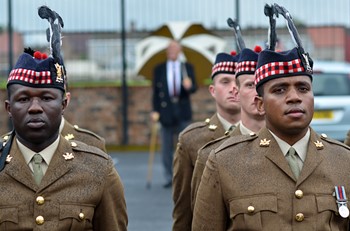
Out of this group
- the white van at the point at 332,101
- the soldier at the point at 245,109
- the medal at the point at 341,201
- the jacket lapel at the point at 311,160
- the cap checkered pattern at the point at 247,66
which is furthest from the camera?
the white van at the point at 332,101

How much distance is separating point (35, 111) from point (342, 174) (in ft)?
5.00

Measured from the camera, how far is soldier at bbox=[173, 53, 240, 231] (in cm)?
710

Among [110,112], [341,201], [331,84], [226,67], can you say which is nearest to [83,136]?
[226,67]

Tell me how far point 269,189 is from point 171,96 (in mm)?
9522

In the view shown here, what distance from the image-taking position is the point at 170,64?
14.5 meters

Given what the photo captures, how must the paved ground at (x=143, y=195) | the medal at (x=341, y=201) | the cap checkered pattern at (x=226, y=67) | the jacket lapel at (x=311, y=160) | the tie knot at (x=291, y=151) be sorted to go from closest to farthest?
the medal at (x=341, y=201) < the jacket lapel at (x=311, y=160) < the tie knot at (x=291, y=151) < the cap checkered pattern at (x=226, y=67) < the paved ground at (x=143, y=195)

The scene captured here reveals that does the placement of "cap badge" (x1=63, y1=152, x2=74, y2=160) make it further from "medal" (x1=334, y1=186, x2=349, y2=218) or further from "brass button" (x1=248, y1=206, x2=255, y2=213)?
"medal" (x1=334, y1=186, x2=349, y2=218)

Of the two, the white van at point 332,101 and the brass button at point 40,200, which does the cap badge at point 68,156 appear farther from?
the white van at point 332,101

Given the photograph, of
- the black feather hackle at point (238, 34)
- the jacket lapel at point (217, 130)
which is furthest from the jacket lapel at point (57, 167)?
the jacket lapel at point (217, 130)

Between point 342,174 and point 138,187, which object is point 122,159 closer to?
point 138,187

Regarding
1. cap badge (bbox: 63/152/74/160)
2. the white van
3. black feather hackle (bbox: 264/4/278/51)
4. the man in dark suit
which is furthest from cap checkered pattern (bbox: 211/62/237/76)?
the white van

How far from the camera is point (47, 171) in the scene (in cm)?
528

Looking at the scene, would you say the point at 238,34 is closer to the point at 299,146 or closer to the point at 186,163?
the point at 186,163

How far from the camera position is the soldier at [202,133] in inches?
280
